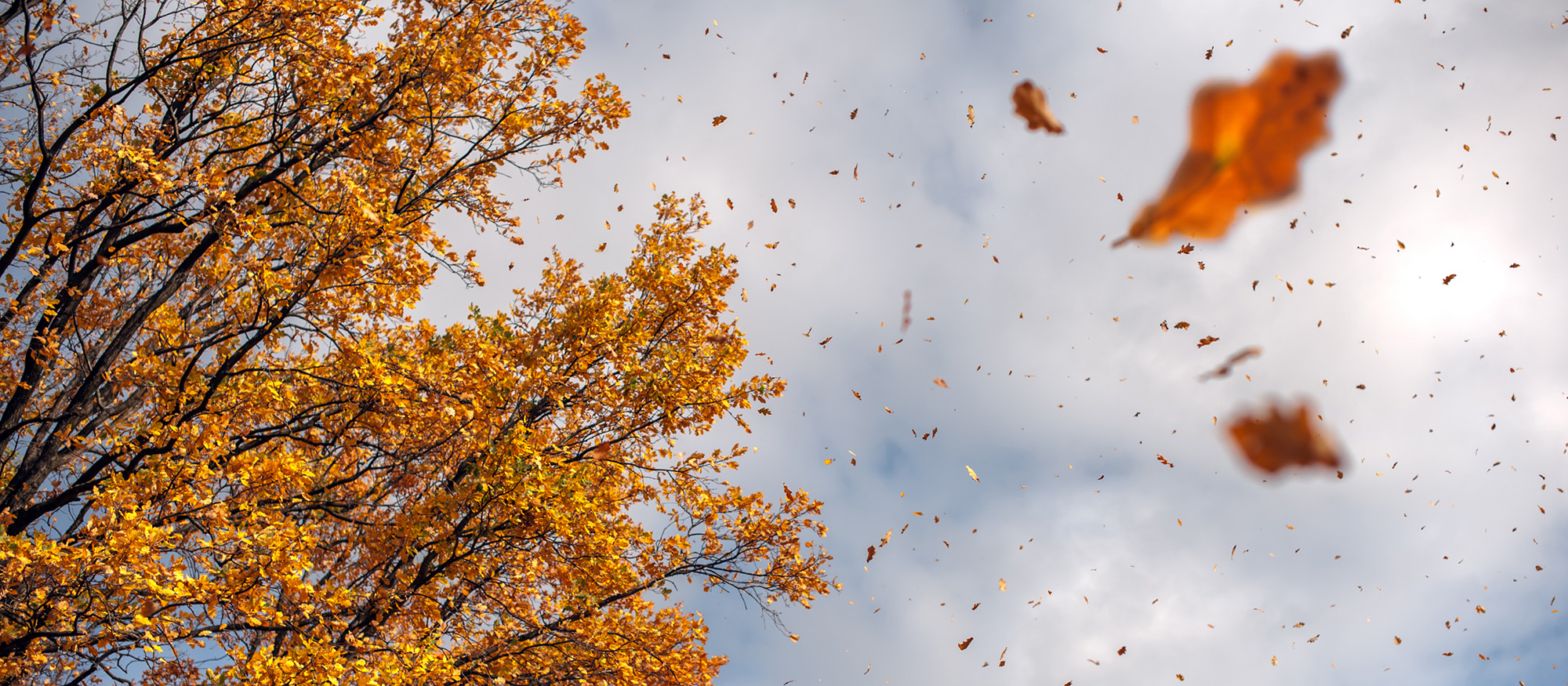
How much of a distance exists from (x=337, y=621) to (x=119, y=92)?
488cm

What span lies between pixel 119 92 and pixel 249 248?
1832 mm

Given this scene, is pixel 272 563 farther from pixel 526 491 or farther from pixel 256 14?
pixel 256 14

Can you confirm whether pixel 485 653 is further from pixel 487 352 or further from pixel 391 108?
pixel 391 108

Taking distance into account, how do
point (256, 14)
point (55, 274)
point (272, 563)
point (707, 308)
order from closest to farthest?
point (272, 563) → point (256, 14) → point (55, 274) → point (707, 308)

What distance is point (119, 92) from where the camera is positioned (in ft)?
20.6

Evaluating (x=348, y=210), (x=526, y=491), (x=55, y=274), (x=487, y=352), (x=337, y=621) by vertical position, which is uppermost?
(x=55, y=274)

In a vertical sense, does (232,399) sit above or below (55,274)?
below

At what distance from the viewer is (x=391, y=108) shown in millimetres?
6859

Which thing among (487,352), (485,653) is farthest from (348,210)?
(485,653)

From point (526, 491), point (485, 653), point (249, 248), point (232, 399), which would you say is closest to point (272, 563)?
point (232, 399)

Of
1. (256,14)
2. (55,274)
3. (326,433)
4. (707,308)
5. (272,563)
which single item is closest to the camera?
(272,563)

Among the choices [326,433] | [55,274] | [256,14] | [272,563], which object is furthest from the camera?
[326,433]

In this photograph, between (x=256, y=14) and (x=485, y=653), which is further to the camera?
(x=485, y=653)

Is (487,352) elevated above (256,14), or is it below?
below
